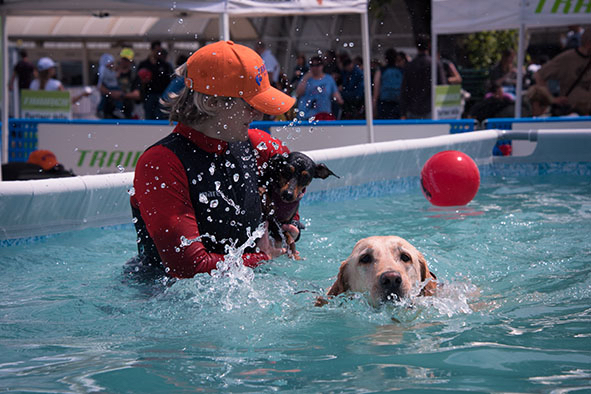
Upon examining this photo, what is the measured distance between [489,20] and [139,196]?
37.0ft

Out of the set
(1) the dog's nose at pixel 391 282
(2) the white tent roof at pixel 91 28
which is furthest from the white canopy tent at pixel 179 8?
(2) the white tent roof at pixel 91 28

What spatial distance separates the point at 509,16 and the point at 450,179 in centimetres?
764

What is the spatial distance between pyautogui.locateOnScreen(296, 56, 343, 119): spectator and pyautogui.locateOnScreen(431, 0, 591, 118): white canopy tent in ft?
7.85

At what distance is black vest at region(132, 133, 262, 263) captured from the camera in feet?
14.3

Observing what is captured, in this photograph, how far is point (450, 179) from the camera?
7082 mm

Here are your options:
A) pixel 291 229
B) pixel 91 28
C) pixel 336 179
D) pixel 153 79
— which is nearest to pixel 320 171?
pixel 291 229

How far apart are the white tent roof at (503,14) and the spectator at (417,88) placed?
702 millimetres

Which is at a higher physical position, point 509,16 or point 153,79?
point 509,16

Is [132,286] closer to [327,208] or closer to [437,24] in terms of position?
[327,208]

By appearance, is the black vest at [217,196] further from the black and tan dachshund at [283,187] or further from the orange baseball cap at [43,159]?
the orange baseball cap at [43,159]

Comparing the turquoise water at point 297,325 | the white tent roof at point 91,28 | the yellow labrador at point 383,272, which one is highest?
the white tent roof at point 91,28

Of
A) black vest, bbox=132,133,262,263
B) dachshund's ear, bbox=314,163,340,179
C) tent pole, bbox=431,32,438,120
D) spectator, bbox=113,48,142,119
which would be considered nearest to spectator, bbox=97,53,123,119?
spectator, bbox=113,48,142,119

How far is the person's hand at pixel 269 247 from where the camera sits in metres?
4.61

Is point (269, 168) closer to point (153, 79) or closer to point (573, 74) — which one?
point (573, 74)
